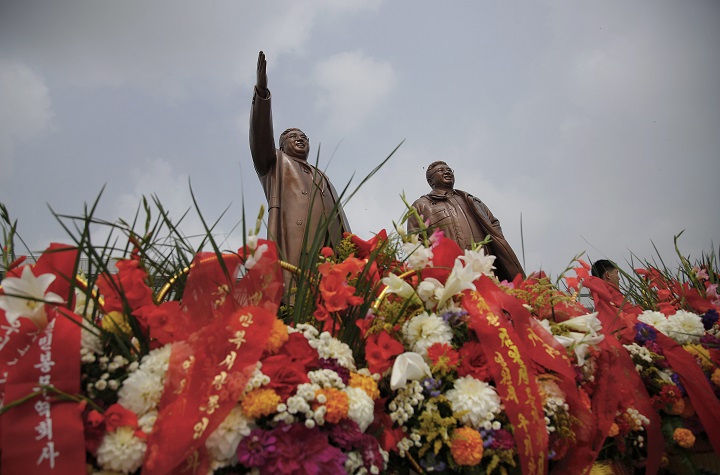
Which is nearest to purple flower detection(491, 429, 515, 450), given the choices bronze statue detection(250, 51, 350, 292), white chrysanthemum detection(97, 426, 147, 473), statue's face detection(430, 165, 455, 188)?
white chrysanthemum detection(97, 426, 147, 473)

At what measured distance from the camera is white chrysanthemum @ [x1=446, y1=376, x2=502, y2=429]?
3.89ft

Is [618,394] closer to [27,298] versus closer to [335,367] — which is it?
[335,367]

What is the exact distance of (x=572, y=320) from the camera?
5.26 feet

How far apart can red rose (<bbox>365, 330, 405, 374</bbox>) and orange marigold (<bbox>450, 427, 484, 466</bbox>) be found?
8.7 inches

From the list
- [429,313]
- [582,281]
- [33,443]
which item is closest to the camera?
[33,443]

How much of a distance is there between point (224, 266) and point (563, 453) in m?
0.97

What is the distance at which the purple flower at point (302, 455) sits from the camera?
3.05 ft

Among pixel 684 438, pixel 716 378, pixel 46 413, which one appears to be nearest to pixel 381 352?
pixel 46 413

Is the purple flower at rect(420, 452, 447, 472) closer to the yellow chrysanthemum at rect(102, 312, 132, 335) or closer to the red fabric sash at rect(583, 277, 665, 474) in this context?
the red fabric sash at rect(583, 277, 665, 474)

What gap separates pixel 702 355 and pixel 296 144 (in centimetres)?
365

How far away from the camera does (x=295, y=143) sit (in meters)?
4.66

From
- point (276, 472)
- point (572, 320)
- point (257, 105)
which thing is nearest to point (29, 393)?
point (276, 472)

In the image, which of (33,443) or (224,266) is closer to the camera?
(33,443)

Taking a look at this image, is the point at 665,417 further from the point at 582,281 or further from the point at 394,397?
the point at 394,397
